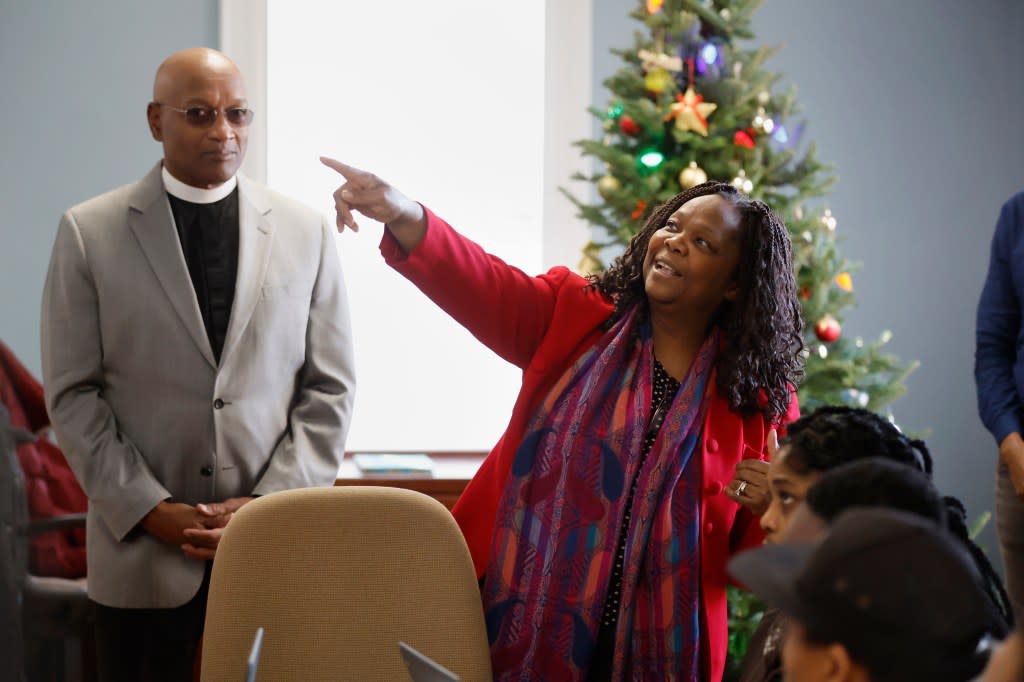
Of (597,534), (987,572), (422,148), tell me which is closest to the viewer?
(987,572)

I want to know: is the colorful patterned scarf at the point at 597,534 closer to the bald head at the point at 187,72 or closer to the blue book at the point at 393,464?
the bald head at the point at 187,72

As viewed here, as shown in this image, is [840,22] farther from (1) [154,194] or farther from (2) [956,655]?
(2) [956,655]

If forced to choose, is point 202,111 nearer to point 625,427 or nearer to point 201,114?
point 201,114

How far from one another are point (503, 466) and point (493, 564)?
0.54 feet

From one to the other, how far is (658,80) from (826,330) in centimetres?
84

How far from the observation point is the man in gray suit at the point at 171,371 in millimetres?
2133

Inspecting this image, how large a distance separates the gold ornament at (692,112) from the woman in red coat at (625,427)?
3.88 ft

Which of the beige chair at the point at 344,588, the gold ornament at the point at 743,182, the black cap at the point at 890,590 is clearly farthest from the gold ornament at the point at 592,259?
the black cap at the point at 890,590

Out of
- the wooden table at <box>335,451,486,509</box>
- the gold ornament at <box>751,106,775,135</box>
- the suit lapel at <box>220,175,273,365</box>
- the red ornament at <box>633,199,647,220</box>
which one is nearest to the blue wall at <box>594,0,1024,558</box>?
the gold ornament at <box>751,106,775,135</box>

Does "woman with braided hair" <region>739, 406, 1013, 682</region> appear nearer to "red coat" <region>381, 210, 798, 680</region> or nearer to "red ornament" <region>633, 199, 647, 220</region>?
"red coat" <region>381, 210, 798, 680</region>

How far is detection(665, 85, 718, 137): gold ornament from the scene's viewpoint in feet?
10.5

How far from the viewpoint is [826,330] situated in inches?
127

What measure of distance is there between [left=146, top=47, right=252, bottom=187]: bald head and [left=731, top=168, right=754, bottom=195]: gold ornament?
1420 millimetres

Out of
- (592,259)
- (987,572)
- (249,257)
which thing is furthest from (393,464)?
(987,572)
